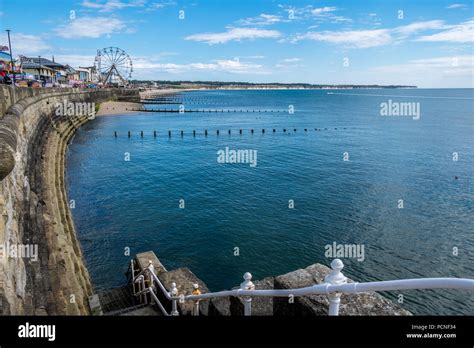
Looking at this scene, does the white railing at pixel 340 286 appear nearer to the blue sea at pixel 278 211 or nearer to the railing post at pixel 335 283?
the railing post at pixel 335 283

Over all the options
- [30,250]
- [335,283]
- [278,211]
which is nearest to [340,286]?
[335,283]

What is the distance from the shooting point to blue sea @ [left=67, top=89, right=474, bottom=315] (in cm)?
1780

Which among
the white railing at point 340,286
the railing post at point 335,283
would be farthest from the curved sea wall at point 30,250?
the railing post at point 335,283

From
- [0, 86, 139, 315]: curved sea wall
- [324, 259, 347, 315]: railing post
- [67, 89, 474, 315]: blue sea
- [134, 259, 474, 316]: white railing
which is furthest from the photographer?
[67, 89, 474, 315]: blue sea

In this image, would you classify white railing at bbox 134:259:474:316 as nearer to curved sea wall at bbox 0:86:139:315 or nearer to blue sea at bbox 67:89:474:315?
curved sea wall at bbox 0:86:139:315

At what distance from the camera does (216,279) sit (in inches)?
658

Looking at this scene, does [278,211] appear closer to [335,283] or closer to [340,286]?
[335,283]

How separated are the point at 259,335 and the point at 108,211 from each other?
2371 centimetres

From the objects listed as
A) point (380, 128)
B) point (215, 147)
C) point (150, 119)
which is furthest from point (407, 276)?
point (150, 119)

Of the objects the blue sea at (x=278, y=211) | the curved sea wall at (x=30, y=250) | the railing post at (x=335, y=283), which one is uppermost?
the railing post at (x=335, y=283)

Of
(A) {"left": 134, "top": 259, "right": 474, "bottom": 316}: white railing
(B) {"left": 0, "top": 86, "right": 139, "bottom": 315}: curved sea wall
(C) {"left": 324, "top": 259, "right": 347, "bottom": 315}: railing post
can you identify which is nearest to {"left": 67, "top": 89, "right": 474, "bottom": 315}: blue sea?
(B) {"left": 0, "top": 86, "right": 139, "bottom": 315}: curved sea wall

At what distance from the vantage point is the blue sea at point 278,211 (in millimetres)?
17797

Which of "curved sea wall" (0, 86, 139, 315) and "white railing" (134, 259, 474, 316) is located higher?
"white railing" (134, 259, 474, 316)

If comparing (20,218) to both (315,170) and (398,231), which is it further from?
(315,170)
